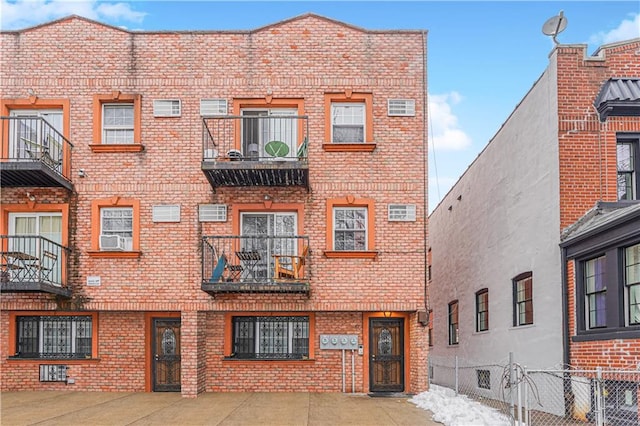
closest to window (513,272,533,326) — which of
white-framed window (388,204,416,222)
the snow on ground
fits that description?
the snow on ground

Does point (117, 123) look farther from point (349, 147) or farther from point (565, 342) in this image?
point (565, 342)

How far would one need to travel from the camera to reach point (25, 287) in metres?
14.2

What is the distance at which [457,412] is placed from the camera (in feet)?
40.0

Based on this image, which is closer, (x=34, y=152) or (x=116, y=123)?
(x=34, y=152)

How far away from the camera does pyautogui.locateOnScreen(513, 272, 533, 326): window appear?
47.8ft

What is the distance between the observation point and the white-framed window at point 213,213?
15820 millimetres

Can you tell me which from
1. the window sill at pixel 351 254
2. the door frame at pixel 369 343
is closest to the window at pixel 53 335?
the window sill at pixel 351 254

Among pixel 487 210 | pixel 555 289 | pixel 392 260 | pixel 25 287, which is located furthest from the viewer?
pixel 487 210

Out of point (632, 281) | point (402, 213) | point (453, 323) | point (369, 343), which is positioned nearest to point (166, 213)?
point (402, 213)

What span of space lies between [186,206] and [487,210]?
7.95m

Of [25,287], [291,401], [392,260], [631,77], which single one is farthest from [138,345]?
[631,77]

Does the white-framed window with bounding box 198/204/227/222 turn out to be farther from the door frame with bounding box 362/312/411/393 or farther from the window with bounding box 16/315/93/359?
the door frame with bounding box 362/312/411/393

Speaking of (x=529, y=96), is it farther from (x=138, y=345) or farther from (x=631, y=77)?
(x=138, y=345)

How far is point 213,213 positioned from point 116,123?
3392 millimetres
